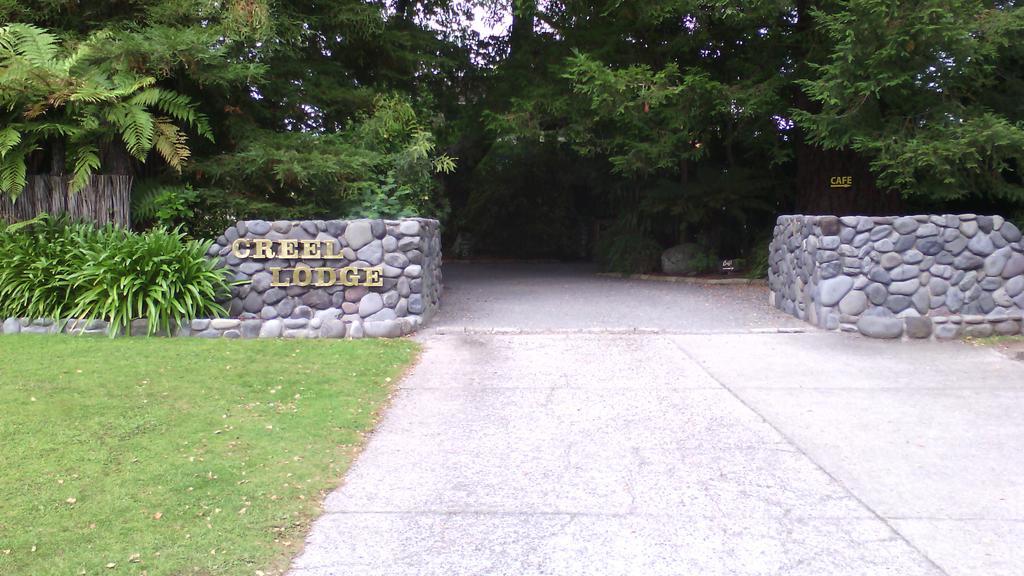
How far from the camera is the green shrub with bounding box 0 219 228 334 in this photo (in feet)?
29.7

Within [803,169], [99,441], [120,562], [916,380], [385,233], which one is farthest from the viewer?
[803,169]

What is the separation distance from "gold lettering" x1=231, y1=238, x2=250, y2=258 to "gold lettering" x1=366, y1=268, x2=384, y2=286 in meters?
1.48

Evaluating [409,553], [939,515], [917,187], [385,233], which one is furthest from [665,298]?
[409,553]

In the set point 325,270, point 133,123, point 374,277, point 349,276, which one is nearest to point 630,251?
point 374,277

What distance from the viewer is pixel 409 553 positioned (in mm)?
3939

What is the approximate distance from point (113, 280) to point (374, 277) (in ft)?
9.44

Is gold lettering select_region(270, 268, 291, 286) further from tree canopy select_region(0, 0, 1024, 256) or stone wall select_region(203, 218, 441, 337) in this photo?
tree canopy select_region(0, 0, 1024, 256)

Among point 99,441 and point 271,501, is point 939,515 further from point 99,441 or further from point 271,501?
point 99,441

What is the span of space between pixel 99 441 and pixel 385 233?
476cm

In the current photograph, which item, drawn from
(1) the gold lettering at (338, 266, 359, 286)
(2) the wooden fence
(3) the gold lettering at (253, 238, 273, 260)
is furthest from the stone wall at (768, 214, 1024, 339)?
(2) the wooden fence

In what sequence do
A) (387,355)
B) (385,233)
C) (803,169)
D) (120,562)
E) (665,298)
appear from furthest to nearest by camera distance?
(803,169), (665,298), (385,233), (387,355), (120,562)

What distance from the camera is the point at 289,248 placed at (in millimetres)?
9578

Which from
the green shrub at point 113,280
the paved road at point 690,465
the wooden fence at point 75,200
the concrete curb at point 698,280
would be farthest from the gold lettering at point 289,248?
the concrete curb at point 698,280

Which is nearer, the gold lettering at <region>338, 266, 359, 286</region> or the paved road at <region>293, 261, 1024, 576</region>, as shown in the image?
the paved road at <region>293, 261, 1024, 576</region>
